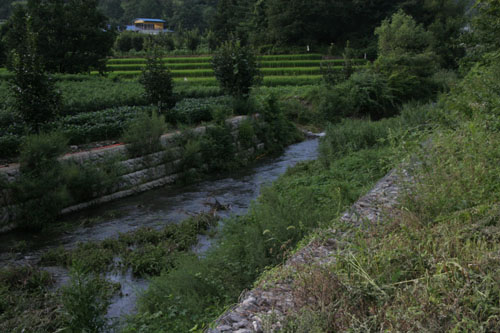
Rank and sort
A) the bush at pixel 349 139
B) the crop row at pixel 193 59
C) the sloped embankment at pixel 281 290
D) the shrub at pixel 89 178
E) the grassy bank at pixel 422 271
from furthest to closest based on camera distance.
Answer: the crop row at pixel 193 59 < the bush at pixel 349 139 < the shrub at pixel 89 178 < the sloped embankment at pixel 281 290 < the grassy bank at pixel 422 271

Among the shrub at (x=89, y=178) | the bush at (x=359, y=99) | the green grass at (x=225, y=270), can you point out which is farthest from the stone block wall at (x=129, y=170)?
the bush at (x=359, y=99)

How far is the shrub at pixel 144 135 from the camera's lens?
1221 cm

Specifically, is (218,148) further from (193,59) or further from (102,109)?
(193,59)

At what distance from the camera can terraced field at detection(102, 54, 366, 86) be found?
27812 millimetres

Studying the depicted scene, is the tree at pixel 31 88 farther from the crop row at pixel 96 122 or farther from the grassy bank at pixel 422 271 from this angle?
the grassy bank at pixel 422 271

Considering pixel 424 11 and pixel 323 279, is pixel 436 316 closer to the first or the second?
pixel 323 279

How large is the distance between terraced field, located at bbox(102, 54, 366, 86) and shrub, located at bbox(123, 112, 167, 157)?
1496cm

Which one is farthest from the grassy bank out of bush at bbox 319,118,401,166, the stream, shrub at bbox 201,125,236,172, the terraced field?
the terraced field

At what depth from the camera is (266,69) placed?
32.7 metres

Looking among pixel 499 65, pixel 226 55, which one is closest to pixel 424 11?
pixel 226 55

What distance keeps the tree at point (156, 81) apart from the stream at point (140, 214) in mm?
3540

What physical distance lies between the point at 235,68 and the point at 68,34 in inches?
563

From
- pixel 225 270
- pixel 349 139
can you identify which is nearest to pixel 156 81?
pixel 349 139

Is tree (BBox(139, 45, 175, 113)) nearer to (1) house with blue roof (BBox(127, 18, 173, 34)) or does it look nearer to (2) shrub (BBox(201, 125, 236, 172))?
(2) shrub (BBox(201, 125, 236, 172))
